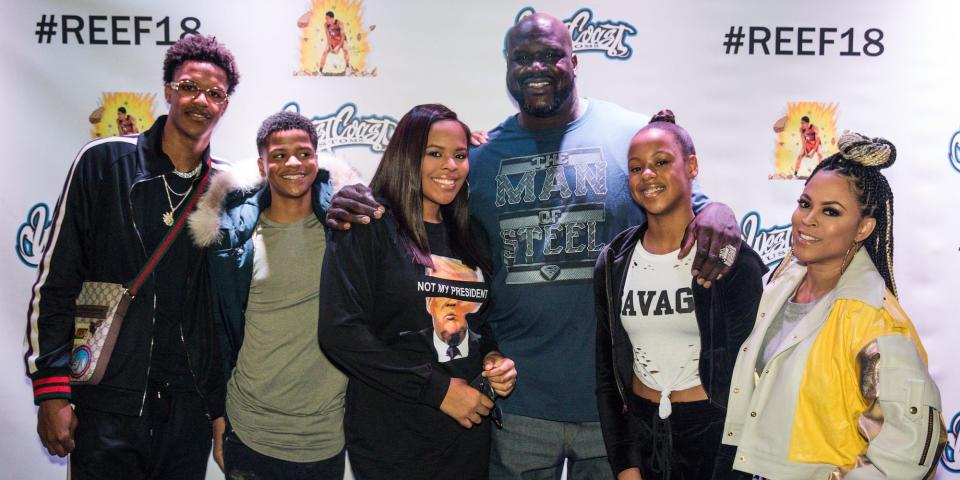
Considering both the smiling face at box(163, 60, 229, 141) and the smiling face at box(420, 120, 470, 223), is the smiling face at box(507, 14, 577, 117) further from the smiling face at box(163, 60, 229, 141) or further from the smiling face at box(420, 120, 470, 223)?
the smiling face at box(163, 60, 229, 141)

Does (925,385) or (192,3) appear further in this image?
(192,3)

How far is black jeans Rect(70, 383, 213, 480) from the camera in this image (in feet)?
8.48

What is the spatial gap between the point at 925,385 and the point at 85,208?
2.65 m

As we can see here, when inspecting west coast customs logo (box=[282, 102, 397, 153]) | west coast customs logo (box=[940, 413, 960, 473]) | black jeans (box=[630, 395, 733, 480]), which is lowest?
west coast customs logo (box=[940, 413, 960, 473])

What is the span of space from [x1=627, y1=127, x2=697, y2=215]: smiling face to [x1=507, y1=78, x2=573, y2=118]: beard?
47 cm

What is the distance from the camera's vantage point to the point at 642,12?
11.2 feet

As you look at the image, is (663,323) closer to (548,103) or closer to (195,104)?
(548,103)

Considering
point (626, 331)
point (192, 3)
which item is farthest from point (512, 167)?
point (192, 3)

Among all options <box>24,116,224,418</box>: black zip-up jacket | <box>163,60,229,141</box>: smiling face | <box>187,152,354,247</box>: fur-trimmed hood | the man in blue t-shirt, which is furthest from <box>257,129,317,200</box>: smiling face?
the man in blue t-shirt

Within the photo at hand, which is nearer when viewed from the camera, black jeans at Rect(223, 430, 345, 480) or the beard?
black jeans at Rect(223, 430, 345, 480)

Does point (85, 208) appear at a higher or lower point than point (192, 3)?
lower

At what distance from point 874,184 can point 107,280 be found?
2499 mm

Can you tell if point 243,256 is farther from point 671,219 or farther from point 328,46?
point 671,219

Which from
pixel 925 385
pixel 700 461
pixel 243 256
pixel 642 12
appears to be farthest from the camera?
pixel 642 12
